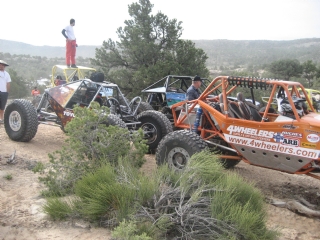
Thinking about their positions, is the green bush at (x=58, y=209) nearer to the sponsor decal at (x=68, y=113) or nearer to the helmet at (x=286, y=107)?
the helmet at (x=286, y=107)

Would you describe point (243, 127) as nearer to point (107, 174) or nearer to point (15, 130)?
point (107, 174)

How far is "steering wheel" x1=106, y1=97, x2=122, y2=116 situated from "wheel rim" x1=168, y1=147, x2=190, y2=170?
2207 millimetres

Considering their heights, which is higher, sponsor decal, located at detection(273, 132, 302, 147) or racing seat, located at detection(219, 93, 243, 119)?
racing seat, located at detection(219, 93, 243, 119)

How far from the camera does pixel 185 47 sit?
1648 centimetres

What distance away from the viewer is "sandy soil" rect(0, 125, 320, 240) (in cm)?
358

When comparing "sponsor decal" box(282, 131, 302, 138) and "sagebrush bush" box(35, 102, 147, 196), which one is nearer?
"sagebrush bush" box(35, 102, 147, 196)

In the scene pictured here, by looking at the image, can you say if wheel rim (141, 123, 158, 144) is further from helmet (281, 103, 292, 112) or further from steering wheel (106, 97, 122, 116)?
helmet (281, 103, 292, 112)

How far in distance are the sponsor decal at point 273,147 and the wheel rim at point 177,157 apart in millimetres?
746

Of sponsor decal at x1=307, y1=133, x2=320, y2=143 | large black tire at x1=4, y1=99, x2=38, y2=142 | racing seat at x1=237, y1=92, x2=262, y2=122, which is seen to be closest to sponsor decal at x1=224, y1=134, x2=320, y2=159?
sponsor decal at x1=307, y1=133, x2=320, y2=143

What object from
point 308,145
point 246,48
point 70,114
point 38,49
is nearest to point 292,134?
point 308,145

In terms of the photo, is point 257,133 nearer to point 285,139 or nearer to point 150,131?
point 285,139

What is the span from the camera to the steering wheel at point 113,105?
7562 mm

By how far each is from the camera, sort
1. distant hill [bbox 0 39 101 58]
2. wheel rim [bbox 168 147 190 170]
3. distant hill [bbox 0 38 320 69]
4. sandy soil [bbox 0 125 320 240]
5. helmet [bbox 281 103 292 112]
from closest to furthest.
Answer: sandy soil [bbox 0 125 320 240], helmet [bbox 281 103 292 112], wheel rim [bbox 168 147 190 170], distant hill [bbox 0 38 320 69], distant hill [bbox 0 39 101 58]

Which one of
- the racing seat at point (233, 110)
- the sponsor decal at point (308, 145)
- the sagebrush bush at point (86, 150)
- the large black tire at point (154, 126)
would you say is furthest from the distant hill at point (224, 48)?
the sagebrush bush at point (86, 150)
